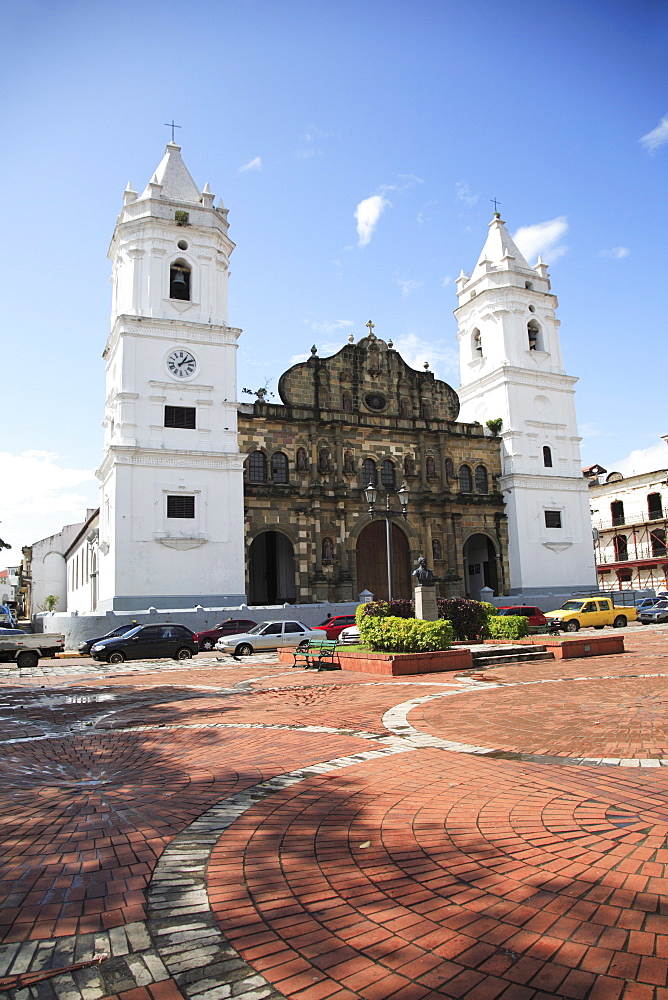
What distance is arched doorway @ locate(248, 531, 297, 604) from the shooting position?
115 feet

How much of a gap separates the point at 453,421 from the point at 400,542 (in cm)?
802

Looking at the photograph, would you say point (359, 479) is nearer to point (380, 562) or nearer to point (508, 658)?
point (380, 562)

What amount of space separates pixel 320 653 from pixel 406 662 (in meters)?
2.82

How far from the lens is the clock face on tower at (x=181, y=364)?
30812mm

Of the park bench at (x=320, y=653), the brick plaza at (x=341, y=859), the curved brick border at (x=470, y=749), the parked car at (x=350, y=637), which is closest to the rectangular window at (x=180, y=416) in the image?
the parked car at (x=350, y=637)

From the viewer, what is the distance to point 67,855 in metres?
4.48

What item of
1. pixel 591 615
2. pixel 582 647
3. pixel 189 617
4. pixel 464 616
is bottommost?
pixel 582 647

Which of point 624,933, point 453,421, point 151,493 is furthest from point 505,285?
point 624,933

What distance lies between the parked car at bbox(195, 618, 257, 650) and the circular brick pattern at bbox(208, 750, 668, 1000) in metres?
21.1

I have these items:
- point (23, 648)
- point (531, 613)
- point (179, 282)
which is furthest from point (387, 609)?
point (179, 282)

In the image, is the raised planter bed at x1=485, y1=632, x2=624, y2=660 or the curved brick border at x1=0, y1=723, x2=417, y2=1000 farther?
the raised planter bed at x1=485, y1=632, x2=624, y2=660

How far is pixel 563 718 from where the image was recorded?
8.62m

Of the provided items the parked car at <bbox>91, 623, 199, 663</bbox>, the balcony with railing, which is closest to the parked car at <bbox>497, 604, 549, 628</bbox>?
the parked car at <bbox>91, 623, 199, 663</bbox>

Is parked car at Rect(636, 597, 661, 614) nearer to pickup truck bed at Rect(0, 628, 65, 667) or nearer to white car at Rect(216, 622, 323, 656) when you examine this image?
white car at Rect(216, 622, 323, 656)
